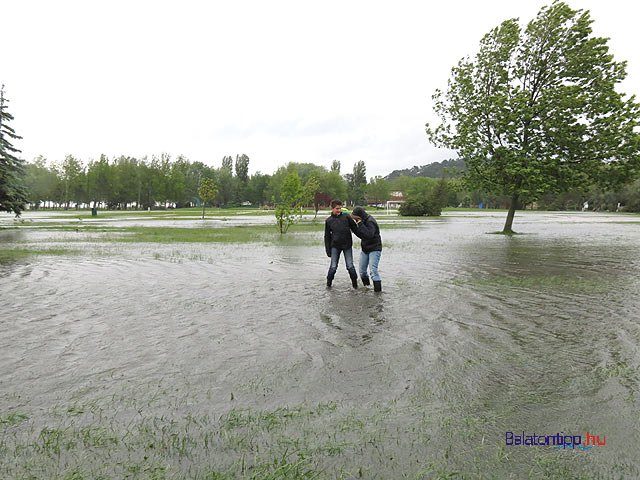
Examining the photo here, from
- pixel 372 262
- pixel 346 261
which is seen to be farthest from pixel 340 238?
pixel 372 262

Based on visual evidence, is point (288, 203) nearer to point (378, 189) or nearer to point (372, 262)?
point (372, 262)

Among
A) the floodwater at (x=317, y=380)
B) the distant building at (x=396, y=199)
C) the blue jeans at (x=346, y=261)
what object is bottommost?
the floodwater at (x=317, y=380)

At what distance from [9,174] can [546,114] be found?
115ft

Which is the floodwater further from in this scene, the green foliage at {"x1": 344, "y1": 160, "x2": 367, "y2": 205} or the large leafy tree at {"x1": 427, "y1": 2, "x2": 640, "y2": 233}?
the green foliage at {"x1": 344, "y1": 160, "x2": 367, "y2": 205}

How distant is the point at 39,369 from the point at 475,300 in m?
6.90

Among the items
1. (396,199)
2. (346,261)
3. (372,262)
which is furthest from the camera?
(396,199)

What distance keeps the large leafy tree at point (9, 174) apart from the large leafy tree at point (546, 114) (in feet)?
99.3

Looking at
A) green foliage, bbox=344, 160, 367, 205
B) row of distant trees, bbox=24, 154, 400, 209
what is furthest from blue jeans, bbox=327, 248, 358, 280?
green foliage, bbox=344, 160, 367, 205

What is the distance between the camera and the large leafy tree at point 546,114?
22.5 metres

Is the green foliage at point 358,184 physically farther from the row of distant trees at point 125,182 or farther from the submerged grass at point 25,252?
the submerged grass at point 25,252

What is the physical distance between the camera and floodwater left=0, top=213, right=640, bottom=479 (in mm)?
2934

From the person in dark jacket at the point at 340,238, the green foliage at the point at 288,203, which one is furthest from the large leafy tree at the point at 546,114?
the person in dark jacket at the point at 340,238

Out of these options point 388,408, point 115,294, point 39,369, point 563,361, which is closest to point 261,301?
point 115,294

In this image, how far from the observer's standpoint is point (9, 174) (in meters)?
28.4
